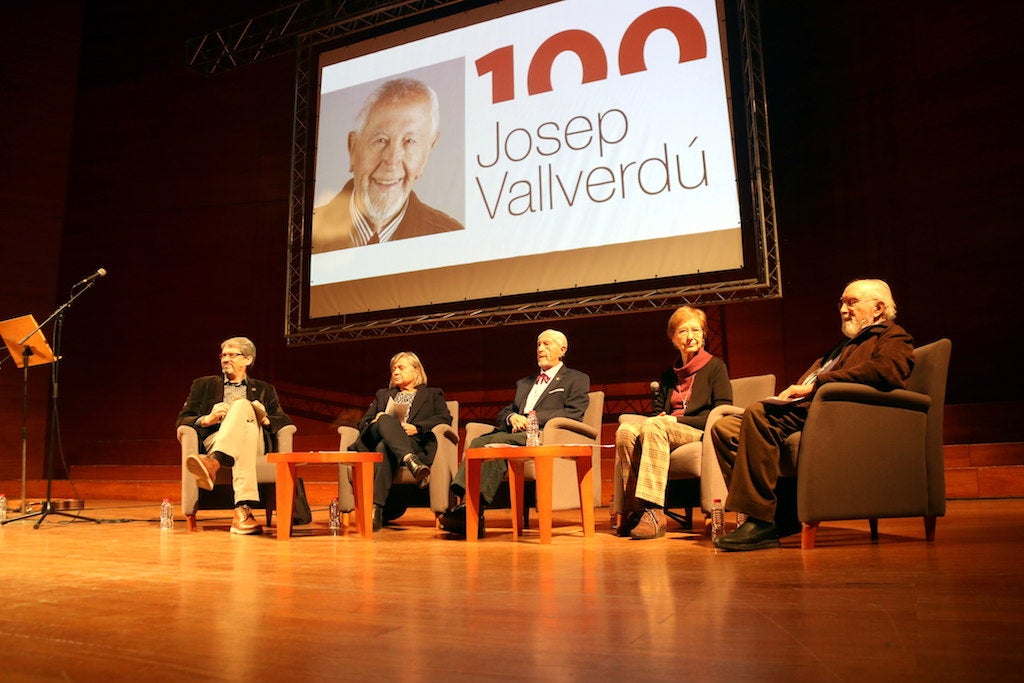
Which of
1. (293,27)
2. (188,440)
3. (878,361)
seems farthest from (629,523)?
(293,27)

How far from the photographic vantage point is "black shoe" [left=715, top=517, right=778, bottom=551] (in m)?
2.73

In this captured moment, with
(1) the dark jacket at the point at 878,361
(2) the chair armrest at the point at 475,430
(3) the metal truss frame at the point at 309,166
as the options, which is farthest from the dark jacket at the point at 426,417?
(1) the dark jacket at the point at 878,361

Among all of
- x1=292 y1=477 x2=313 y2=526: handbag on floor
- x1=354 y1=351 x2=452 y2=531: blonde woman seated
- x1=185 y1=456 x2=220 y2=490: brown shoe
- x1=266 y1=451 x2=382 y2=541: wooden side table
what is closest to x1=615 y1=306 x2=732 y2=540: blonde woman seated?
x1=354 y1=351 x2=452 y2=531: blonde woman seated

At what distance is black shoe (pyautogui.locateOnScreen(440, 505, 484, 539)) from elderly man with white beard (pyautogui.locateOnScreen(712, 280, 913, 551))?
1.16 meters

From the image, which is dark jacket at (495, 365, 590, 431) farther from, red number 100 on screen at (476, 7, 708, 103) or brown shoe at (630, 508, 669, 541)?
red number 100 on screen at (476, 7, 708, 103)

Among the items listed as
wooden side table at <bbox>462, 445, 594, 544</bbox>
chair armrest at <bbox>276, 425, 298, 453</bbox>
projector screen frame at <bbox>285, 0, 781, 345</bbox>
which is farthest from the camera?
projector screen frame at <bbox>285, 0, 781, 345</bbox>

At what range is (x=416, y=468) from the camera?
3.93 metres

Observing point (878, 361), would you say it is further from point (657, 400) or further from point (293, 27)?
point (293, 27)

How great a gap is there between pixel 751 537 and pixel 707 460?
602 millimetres

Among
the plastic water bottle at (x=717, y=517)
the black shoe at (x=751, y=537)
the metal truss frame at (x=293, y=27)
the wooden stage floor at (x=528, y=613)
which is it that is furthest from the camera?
the metal truss frame at (x=293, y=27)

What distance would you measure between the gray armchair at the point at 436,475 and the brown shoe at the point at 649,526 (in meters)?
1.00

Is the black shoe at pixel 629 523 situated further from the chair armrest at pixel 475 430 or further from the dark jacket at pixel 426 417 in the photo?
the dark jacket at pixel 426 417

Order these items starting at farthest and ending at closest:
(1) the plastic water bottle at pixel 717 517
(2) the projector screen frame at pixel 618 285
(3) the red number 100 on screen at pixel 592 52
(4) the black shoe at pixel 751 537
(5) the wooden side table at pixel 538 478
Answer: (3) the red number 100 on screen at pixel 592 52
(2) the projector screen frame at pixel 618 285
(5) the wooden side table at pixel 538 478
(1) the plastic water bottle at pixel 717 517
(4) the black shoe at pixel 751 537

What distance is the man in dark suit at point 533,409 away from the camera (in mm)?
3744
